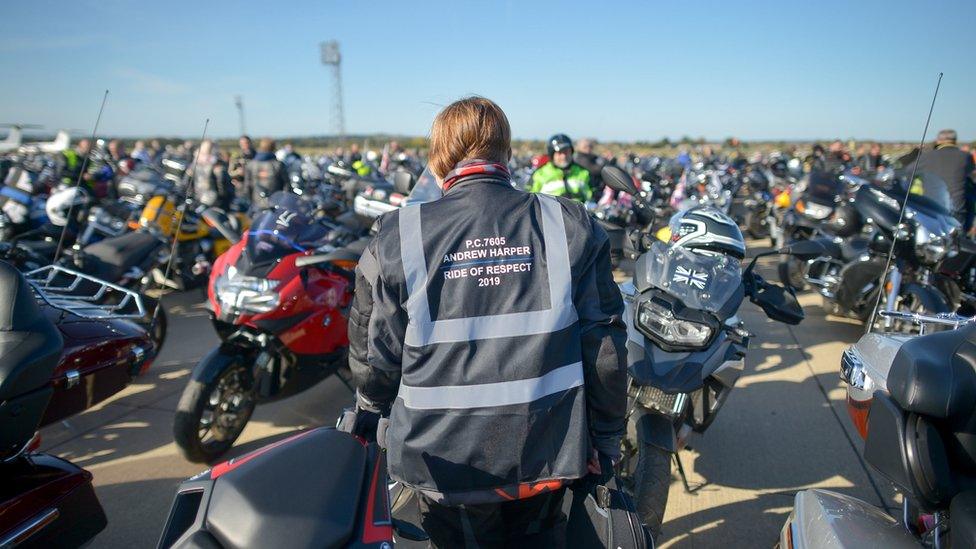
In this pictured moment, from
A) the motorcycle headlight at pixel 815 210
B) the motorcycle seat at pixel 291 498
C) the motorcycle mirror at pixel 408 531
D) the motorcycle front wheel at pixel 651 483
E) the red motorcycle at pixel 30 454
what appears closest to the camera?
the motorcycle seat at pixel 291 498

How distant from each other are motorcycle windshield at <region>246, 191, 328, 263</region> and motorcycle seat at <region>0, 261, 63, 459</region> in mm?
1269

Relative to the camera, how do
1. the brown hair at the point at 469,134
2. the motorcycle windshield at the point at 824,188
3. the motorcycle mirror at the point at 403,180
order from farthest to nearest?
1. the motorcycle windshield at the point at 824,188
2. the motorcycle mirror at the point at 403,180
3. the brown hair at the point at 469,134

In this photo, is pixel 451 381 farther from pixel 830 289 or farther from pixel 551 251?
pixel 830 289

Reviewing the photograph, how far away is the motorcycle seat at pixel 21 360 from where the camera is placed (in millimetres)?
2074

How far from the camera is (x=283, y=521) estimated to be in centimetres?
109

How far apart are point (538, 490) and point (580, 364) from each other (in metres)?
0.34

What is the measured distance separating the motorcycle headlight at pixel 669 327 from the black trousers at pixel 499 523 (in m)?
1.15

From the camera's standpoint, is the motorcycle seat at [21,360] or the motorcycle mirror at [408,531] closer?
the motorcycle mirror at [408,531]

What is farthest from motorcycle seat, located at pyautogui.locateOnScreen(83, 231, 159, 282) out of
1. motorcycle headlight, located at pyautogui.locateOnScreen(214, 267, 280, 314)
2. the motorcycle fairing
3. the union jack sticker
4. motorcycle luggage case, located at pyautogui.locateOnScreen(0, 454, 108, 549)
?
the motorcycle fairing

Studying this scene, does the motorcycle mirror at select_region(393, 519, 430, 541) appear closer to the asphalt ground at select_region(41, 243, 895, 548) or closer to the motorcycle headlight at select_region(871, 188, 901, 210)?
the asphalt ground at select_region(41, 243, 895, 548)

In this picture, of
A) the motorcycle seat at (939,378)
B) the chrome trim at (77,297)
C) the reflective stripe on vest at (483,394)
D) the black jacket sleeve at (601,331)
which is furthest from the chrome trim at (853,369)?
the chrome trim at (77,297)

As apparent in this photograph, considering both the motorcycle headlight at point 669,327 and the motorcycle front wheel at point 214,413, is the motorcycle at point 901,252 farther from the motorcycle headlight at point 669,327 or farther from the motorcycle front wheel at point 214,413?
the motorcycle front wheel at point 214,413

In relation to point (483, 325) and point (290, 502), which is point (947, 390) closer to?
point (483, 325)

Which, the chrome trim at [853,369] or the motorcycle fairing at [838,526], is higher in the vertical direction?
the chrome trim at [853,369]
